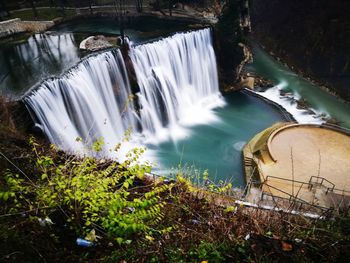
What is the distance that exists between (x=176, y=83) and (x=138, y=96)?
14.1 ft

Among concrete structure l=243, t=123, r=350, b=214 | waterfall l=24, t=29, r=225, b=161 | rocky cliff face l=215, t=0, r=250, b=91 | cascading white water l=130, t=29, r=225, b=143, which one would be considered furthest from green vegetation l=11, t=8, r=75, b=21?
concrete structure l=243, t=123, r=350, b=214

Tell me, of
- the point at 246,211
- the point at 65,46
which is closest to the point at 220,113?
the point at 65,46

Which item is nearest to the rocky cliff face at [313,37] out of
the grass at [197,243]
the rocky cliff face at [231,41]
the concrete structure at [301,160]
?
the rocky cliff face at [231,41]

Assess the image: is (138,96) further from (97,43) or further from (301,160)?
(301,160)

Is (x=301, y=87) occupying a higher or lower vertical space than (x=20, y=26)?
lower

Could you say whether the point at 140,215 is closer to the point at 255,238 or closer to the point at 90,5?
the point at 255,238

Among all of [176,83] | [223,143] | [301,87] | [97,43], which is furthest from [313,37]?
[97,43]

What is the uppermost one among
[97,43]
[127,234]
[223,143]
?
[97,43]

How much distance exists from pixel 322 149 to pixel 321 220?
12.8m

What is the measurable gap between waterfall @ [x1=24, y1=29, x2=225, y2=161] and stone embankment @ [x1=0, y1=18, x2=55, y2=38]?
11.1 m

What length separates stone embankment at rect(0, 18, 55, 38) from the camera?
75.1 feet

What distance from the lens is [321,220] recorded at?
4.68 meters

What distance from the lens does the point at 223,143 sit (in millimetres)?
18859

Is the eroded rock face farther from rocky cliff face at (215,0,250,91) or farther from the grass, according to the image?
the grass
